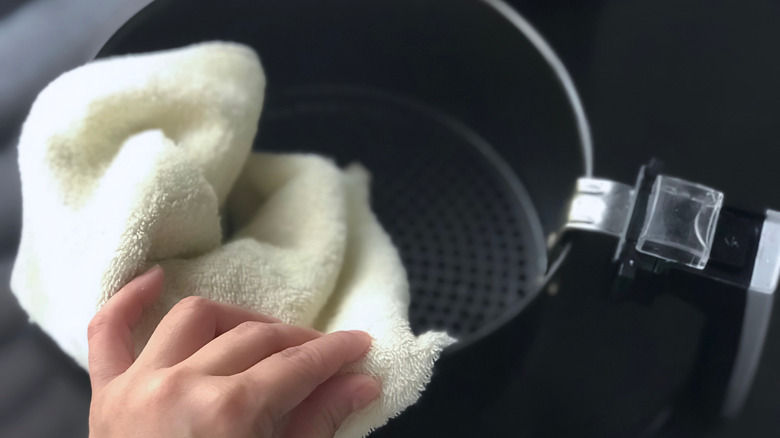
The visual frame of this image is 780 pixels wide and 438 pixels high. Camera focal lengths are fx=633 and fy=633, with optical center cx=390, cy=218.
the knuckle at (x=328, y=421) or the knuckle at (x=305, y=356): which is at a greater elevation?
the knuckle at (x=305, y=356)

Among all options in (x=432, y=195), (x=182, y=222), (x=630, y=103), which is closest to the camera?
(x=182, y=222)

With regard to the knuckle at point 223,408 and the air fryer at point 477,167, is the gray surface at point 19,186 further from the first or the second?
the knuckle at point 223,408

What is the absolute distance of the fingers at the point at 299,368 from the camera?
28 cm

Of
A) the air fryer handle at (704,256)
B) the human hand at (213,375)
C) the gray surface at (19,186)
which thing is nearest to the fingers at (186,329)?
the human hand at (213,375)

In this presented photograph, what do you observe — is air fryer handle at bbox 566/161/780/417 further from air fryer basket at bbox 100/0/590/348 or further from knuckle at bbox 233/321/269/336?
knuckle at bbox 233/321/269/336

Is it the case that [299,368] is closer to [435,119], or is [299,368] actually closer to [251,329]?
[251,329]

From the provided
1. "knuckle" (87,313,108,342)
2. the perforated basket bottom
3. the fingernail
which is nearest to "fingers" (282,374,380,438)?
the fingernail

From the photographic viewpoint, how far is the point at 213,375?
0.28 metres

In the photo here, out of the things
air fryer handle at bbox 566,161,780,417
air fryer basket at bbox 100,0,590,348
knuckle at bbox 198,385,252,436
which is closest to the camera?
knuckle at bbox 198,385,252,436

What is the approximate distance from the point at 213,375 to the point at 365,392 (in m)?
0.09

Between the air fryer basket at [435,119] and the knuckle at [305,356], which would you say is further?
the air fryer basket at [435,119]

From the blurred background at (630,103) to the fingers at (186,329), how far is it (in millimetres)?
131

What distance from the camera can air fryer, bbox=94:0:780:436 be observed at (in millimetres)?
402

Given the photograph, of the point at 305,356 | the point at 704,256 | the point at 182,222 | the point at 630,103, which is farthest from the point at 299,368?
the point at 630,103
